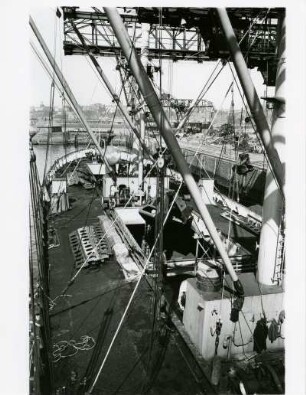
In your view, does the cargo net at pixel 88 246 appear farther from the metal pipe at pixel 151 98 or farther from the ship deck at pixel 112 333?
the metal pipe at pixel 151 98

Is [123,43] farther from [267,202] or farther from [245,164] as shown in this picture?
[245,164]

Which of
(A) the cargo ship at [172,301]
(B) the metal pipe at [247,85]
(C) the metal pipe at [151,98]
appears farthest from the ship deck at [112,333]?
(B) the metal pipe at [247,85]

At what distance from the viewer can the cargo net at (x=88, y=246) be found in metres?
15.1

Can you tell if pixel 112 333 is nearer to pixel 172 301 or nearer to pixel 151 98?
pixel 172 301

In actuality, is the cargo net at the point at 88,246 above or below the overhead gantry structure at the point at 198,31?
below

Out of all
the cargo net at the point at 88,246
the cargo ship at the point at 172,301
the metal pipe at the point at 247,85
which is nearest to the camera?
the metal pipe at the point at 247,85

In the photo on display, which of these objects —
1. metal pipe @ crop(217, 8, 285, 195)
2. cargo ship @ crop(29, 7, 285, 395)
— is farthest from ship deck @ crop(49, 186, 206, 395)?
metal pipe @ crop(217, 8, 285, 195)

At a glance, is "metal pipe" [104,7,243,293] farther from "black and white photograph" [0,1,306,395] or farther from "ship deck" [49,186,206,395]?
"ship deck" [49,186,206,395]

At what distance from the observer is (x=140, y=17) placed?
45.1 feet

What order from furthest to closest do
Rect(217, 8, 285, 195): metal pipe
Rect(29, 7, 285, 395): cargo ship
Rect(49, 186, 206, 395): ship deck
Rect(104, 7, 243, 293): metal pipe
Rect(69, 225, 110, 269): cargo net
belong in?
Rect(69, 225, 110, 269): cargo net → Rect(49, 186, 206, 395): ship deck → Rect(29, 7, 285, 395): cargo ship → Rect(217, 8, 285, 195): metal pipe → Rect(104, 7, 243, 293): metal pipe

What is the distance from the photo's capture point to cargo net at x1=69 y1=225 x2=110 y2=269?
15143 millimetres

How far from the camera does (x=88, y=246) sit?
54.5 feet

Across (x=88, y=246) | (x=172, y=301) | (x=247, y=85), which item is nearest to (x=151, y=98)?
(x=247, y=85)

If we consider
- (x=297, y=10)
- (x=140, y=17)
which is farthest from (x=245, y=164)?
(x=297, y=10)
